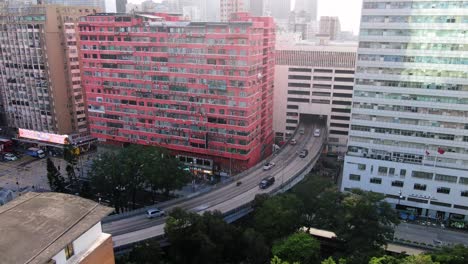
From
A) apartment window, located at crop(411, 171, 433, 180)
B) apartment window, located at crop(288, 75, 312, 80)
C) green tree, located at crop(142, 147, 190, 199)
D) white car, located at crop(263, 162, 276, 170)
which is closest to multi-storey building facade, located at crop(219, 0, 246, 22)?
apartment window, located at crop(288, 75, 312, 80)

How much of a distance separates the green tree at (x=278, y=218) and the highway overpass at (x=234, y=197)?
8.25 m

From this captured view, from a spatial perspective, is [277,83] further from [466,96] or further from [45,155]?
[45,155]

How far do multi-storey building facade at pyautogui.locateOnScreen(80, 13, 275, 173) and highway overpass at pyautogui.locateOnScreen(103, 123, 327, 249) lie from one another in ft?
22.5

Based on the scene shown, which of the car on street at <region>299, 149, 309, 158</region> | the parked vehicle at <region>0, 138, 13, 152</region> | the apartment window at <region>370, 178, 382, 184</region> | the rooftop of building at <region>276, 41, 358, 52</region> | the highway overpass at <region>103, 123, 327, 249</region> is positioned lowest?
the parked vehicle at <region>0, 138, 13, 152</region>

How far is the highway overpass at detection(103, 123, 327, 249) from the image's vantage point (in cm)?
5519

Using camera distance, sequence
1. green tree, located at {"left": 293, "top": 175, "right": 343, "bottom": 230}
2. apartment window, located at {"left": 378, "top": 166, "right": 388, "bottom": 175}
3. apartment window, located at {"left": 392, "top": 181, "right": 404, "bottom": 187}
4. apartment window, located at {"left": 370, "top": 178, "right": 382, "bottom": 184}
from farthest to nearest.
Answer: apartment window, located at {"left": 370, "top": 178, "right": 382, "bottom": 184} → apartment window, located at {"left": 378, "top": 166, "right": 388, "bottom": 175} → apartment window, located at {"left": 392, "top": 181, "right": 404, "bottom": 187} → green tree, located at {"left": 293, "top": 175, "right": 343, "bottom": 230}

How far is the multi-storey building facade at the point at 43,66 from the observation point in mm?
92438

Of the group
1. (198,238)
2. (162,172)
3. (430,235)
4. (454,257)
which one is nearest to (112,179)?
(162,172)

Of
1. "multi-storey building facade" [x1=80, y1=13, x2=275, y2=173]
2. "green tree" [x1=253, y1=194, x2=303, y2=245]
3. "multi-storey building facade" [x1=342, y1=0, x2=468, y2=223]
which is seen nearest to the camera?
"green tree" [x1=253, y1=194, x2=303, y2=245]

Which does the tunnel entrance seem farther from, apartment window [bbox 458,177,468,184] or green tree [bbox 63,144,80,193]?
green tree [bbox 63,144,80,193]

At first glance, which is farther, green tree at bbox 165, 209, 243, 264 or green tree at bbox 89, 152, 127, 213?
green tree at bbox 89, 152, 127, 213

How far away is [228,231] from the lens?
50.1 m

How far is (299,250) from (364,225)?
11145 mm

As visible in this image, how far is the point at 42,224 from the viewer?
997 inches
